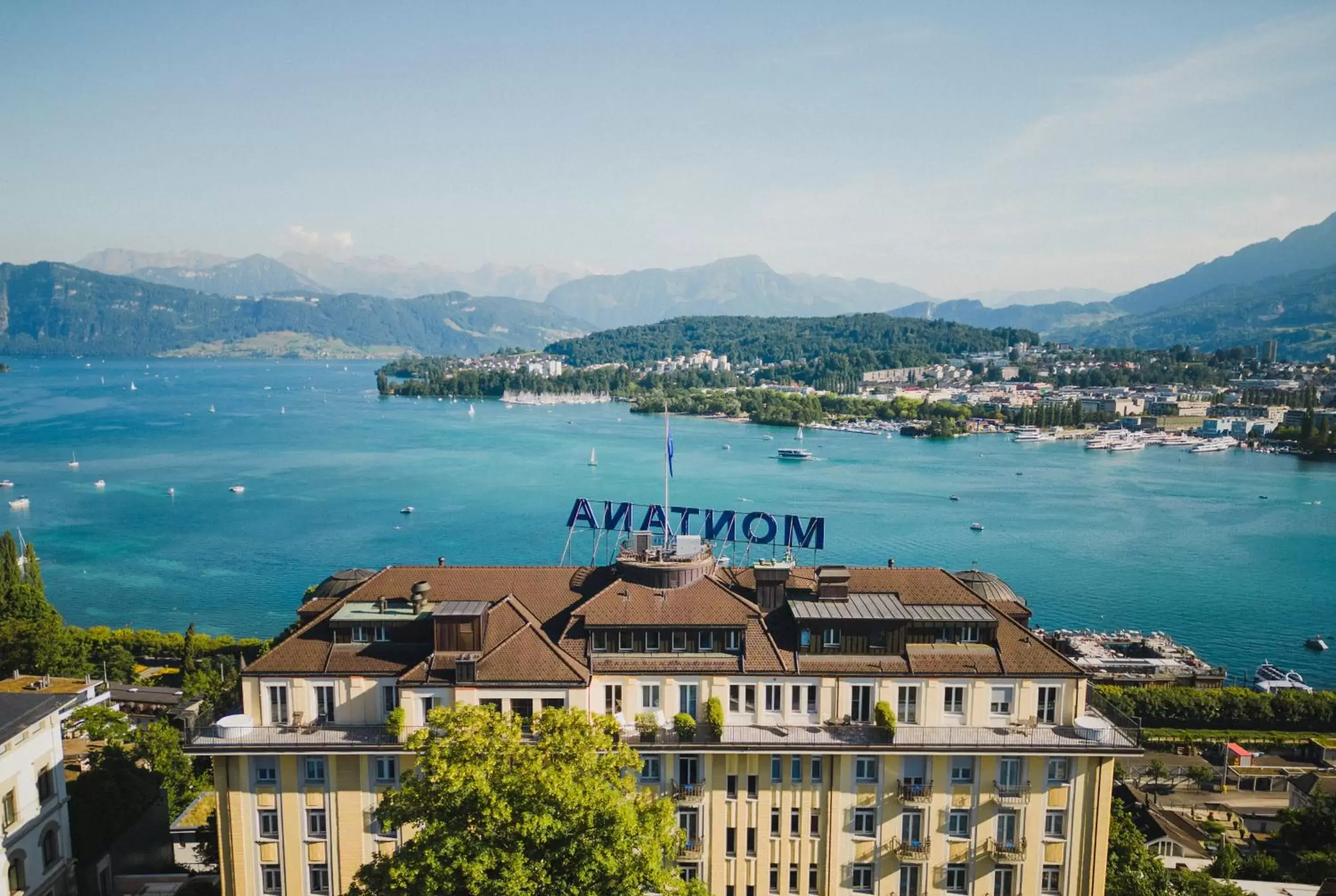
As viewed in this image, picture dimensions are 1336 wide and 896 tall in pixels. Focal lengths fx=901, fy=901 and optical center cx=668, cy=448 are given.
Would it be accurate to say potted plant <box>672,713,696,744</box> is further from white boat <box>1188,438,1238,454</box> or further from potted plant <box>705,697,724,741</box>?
white boat <box>1188,438,1238,454</box>

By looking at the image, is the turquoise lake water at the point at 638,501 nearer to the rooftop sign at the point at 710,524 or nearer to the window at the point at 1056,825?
the rooftop sign at the point at 710,524

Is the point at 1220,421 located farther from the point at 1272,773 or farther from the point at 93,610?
the point at 93,610

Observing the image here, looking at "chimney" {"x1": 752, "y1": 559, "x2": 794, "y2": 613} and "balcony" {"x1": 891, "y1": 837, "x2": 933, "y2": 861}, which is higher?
"chimney" {"x1": 752, "y1": 559, "x2": 794, "y2": 613}

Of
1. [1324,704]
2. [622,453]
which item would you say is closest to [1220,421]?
[622,453]

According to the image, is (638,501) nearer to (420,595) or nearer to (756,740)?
(420,595)

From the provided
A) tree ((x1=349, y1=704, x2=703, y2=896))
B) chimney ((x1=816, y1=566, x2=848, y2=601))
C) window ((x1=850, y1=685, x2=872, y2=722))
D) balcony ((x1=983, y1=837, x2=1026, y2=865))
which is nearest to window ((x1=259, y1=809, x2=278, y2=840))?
tree ((x1=349, y1=704, x2=703, y2=896))

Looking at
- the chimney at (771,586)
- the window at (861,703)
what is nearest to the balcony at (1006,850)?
the window at (861,703)
